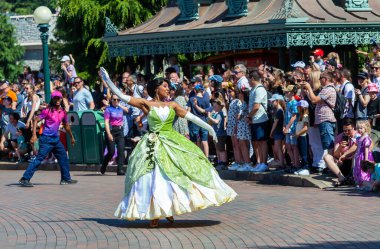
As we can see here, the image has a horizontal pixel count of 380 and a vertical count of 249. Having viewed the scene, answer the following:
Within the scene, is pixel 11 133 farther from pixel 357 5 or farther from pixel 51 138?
pixel 357 5

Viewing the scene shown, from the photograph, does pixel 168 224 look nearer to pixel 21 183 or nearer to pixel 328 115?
pixel 328 115

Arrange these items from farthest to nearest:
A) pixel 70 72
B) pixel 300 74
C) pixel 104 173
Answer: pixel 70 72
pixel 104 173
pixel 300 74

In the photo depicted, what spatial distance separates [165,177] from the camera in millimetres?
13039

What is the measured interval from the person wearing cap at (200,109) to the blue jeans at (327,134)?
3487 millimetres

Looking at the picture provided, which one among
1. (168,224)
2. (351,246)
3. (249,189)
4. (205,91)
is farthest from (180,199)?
(205,91)

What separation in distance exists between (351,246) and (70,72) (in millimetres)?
16593

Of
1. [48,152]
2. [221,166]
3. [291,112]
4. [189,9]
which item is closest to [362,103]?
[291,112]

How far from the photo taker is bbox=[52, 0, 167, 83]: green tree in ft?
128

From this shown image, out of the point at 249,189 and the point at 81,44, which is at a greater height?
the point at 81,44

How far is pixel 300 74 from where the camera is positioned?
62.3ft

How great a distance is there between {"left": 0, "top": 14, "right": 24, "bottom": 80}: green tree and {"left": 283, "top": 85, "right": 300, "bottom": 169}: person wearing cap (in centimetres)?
5401

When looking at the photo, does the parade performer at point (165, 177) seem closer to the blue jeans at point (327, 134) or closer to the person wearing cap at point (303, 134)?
the blue jeans at point (327, 134)

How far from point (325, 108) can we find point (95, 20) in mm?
22530

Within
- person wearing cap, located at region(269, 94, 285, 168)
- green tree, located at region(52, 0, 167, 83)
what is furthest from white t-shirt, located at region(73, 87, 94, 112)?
green tree, located at region(52, 0, 167, 83)
